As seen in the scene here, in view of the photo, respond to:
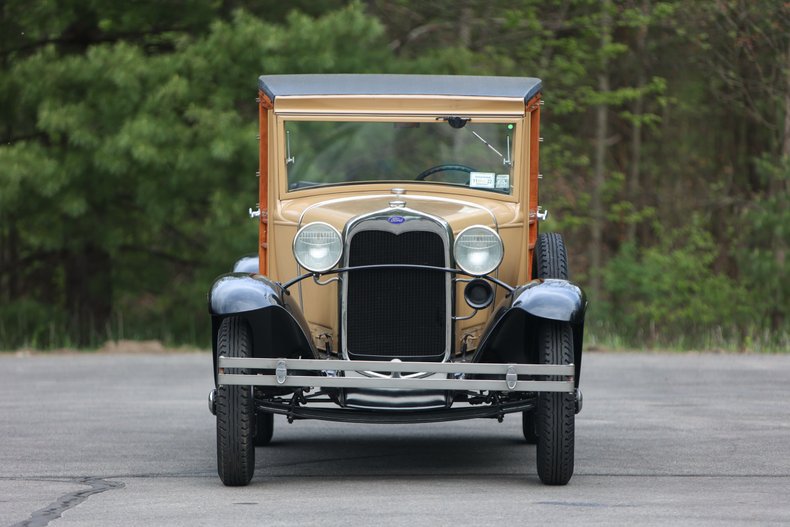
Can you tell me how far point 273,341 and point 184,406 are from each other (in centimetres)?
457

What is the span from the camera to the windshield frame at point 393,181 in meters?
8.80

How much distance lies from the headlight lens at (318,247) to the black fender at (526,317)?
3.19ft

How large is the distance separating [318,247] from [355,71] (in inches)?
531

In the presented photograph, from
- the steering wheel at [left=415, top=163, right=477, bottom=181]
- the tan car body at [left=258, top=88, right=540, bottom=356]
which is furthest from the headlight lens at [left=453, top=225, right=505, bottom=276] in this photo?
the steering wheel at [left=415, top=163, right=477, bottom=181]

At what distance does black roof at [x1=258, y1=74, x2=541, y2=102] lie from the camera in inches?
348

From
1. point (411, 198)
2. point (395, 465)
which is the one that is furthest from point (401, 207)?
point (395, 465)

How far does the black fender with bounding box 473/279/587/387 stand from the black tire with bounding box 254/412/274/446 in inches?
89.7

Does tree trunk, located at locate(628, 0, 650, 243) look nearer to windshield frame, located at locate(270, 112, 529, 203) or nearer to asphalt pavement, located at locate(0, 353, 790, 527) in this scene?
asphalt pavement, located at locate(0, 353, 790, 527)

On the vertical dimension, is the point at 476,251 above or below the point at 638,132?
above

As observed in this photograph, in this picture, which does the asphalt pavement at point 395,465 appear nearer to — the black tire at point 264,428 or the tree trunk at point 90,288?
the black tire at point 264,428

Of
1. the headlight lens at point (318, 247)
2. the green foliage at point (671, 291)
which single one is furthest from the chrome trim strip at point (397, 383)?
the green foliage at point (671, 291)

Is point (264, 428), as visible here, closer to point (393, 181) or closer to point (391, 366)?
point (393, 181)

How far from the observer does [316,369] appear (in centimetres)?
720

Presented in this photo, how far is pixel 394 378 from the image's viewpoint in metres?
7.21
